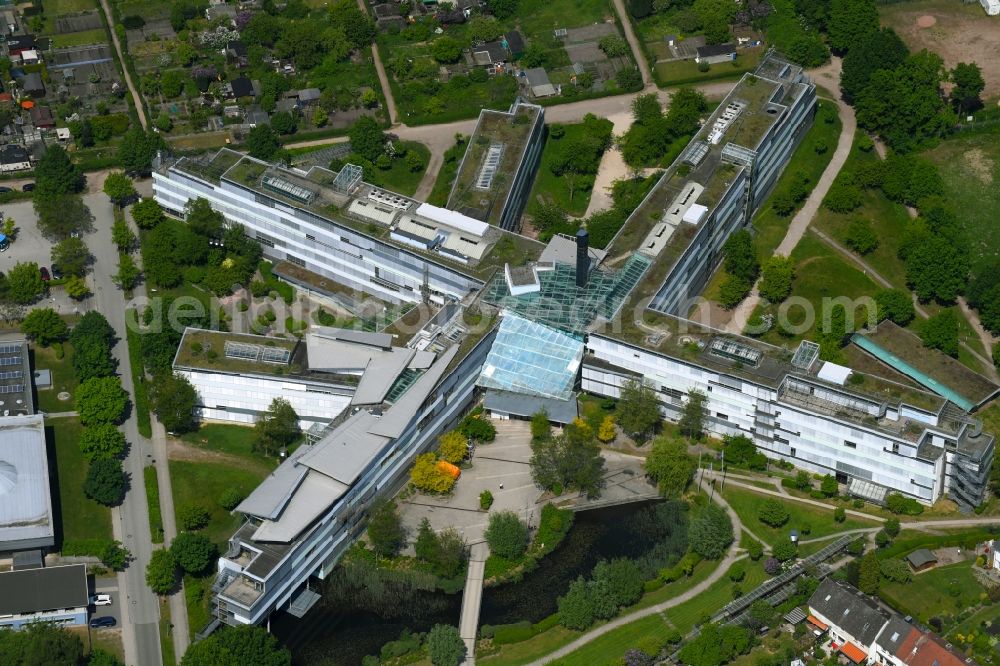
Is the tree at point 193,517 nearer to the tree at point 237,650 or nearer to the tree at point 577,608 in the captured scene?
the tree at point 237,650

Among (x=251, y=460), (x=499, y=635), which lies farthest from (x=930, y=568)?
(x=251, y=460)

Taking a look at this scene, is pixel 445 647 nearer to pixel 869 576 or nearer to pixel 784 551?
pixel 784 551

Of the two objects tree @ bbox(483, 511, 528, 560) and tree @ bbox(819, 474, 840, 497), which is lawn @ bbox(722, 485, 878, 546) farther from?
tree @ bbox(483, 511, 528, 560)


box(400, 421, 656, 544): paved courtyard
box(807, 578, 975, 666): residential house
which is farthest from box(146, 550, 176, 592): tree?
box(807, 578, 975, 666): residential house

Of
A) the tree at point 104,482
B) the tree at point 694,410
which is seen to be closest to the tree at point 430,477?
the tree at point 694,410

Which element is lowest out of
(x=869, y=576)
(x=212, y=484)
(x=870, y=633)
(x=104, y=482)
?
(x=212, y=484)

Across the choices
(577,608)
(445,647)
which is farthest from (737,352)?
(445,647)

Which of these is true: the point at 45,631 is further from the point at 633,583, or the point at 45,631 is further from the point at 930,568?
the point at 930,568
